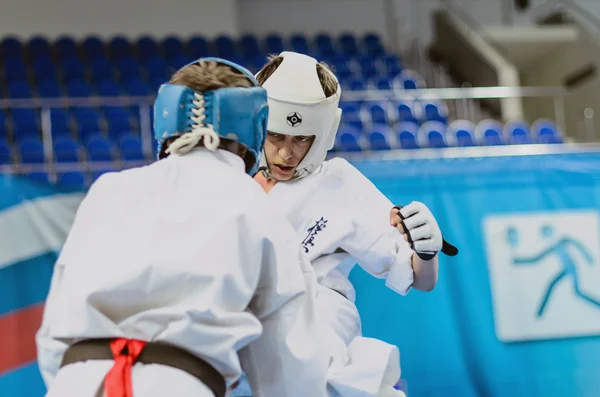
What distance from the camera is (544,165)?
15.9ft

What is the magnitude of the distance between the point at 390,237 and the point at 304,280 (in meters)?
0.69

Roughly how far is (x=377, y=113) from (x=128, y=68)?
10.1ft

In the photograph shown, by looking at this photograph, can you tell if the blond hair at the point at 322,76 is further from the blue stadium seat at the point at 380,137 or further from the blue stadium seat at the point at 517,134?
the blue stadium seat at the point at 517,134

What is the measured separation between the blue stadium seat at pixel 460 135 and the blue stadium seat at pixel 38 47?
4923 millimetres

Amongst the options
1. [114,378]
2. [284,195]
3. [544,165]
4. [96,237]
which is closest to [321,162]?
[284,195]

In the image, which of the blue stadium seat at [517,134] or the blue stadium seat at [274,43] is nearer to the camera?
the blue stadium seat at [517,134]

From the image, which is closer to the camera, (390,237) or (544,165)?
(390,237)

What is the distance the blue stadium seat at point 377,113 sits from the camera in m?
8.89

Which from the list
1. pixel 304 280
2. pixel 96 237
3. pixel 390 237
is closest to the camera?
pixel 96 237

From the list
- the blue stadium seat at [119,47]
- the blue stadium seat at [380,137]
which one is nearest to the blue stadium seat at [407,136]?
the blue stadium seat at [380,137]

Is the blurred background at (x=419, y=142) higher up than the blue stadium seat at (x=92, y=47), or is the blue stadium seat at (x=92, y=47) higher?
the blue stadium seat at (x=92, y=47)

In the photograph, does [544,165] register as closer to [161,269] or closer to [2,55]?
[161,269]

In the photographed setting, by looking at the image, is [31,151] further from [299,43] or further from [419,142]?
[299,43]

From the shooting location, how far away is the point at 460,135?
8.23 meters
